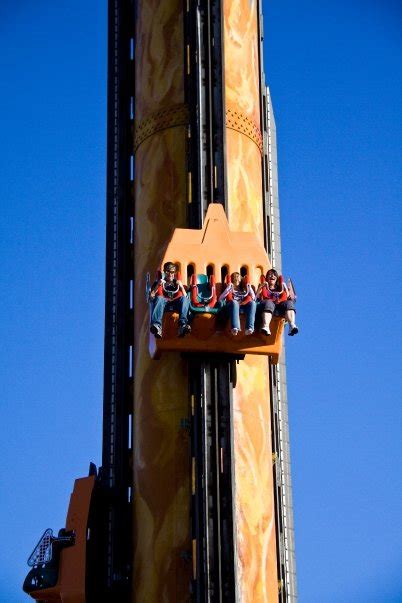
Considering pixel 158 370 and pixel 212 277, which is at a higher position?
pixel 212 277

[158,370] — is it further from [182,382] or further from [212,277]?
[212,277]

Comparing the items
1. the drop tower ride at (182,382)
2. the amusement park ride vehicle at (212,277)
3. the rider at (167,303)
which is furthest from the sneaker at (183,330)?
the drop tower ride at (182,382)

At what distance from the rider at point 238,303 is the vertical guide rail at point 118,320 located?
19.8 feet

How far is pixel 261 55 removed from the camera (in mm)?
51531

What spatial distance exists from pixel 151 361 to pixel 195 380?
1.99 meters

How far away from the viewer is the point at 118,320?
49188 millimetres

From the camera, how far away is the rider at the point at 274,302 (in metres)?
43.5

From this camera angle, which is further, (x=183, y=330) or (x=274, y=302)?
(x=274, y=302)

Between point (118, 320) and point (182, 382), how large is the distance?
4451mm

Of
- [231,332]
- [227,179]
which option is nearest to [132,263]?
[227,179]

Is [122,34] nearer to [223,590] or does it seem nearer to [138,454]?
[138,454]

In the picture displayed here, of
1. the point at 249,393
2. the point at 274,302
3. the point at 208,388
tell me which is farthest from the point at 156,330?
the point at 249,393

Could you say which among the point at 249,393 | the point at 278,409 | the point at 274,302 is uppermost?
the point at 274,302

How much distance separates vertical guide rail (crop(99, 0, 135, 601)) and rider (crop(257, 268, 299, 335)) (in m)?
6.30
